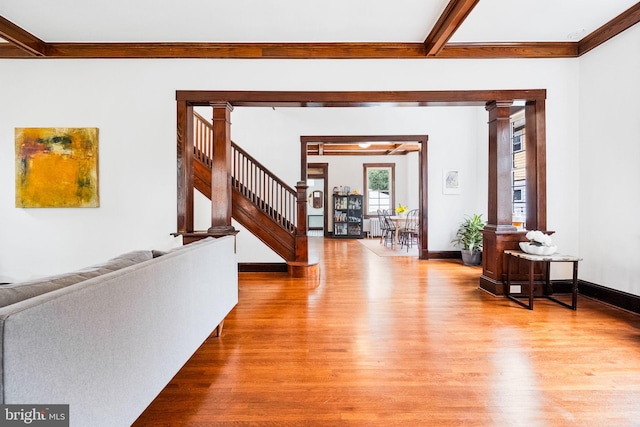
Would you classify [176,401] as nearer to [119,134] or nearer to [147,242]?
[147,242]

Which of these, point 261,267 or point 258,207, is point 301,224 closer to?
point 258,207

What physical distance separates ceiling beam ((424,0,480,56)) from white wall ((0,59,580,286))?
0.30m

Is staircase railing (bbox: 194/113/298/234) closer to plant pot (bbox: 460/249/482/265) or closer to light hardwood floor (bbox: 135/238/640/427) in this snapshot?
light hardwood floor (bbox: 135/238/640/427)

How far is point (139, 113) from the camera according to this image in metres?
4.11

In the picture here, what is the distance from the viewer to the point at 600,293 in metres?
3.88

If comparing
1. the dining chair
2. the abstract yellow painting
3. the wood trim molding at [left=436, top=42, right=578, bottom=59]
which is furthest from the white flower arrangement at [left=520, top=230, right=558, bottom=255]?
the abstract yellow painting

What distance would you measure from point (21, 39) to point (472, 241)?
727 centimetres

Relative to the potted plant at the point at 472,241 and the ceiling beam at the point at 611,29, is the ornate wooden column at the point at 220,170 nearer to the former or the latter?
the ceiling beam at the point at 611,29

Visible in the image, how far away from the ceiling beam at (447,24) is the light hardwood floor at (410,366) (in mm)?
2958

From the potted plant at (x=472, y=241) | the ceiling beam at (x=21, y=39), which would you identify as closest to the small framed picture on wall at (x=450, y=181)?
the potted plant at (x=472, y=241)

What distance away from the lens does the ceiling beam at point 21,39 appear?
3568 mm

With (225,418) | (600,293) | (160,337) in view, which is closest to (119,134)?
(160,337)

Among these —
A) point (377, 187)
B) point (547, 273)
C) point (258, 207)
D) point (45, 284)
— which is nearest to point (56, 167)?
point (258, 207)

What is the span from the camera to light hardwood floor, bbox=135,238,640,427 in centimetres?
183
